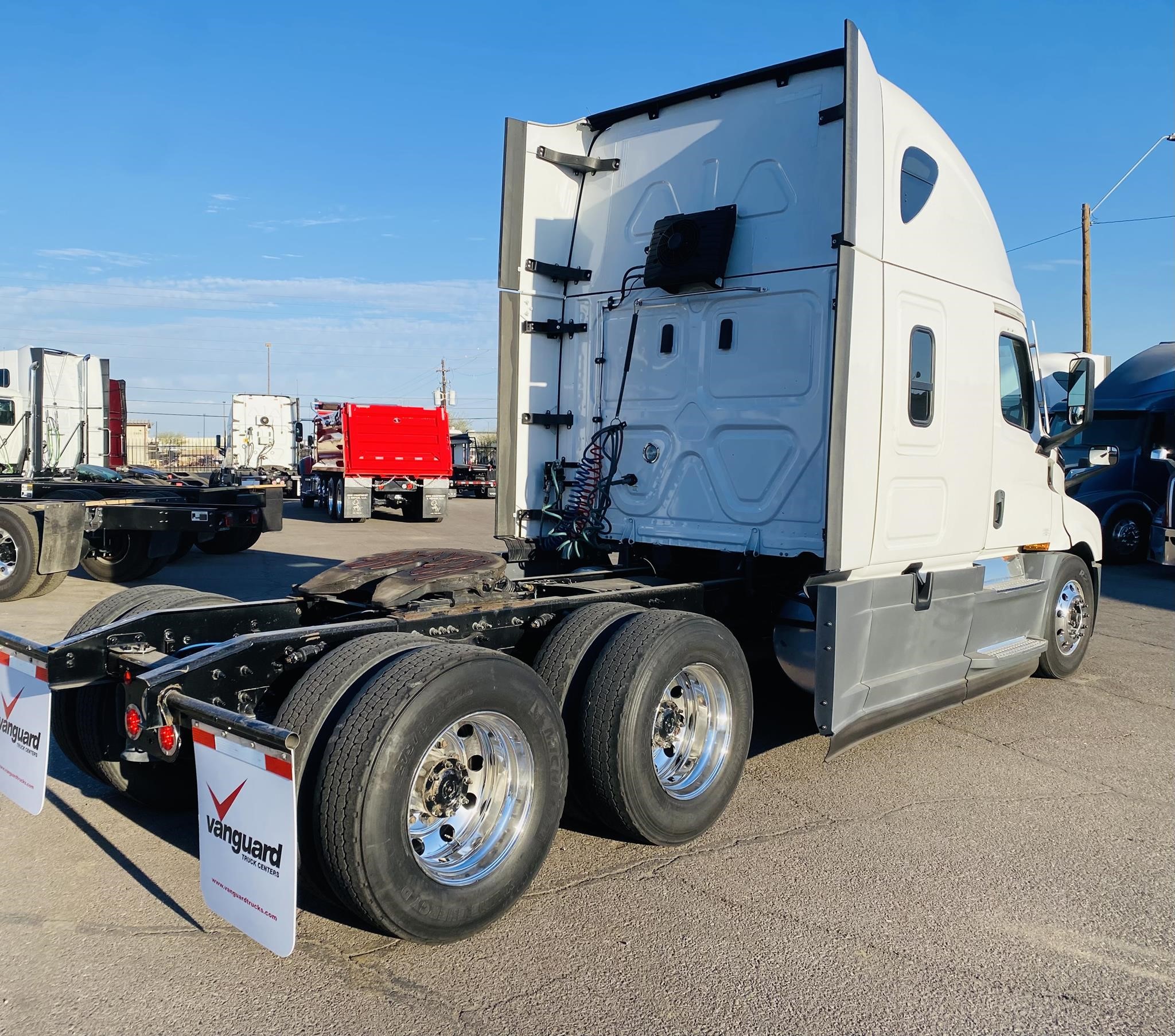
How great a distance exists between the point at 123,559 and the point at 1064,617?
34.5ft

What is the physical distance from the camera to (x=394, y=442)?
21875 mm

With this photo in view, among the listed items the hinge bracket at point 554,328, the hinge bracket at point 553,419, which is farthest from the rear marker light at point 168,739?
the hinge bracket at point 554,328

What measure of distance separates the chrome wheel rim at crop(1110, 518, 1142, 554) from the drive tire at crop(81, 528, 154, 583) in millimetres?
14343

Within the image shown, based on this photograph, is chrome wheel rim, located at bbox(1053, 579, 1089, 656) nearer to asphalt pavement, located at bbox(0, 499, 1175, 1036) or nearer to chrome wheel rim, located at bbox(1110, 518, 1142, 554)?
asphalt pavement, located at bbox(0, 499, 1175, 1036)

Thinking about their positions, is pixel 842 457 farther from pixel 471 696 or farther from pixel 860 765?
pixel 471 696

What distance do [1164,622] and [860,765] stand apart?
21.9 feet

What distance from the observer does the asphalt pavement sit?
2879 mm

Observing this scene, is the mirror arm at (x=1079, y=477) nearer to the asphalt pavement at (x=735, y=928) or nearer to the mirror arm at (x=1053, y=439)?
the mirror arm at (x=1053, y=439)

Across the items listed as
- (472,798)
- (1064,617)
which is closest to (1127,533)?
(1064,617)

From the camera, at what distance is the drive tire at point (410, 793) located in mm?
2936

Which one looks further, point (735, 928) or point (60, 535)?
point (60, 535)

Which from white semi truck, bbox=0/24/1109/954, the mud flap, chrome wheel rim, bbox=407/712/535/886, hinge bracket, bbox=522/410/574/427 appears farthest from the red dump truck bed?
chrome wheel rim, bbox=407/712/535/886

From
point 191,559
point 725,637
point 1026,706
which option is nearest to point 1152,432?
point 1026,706

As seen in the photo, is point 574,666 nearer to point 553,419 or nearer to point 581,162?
point 553,419
